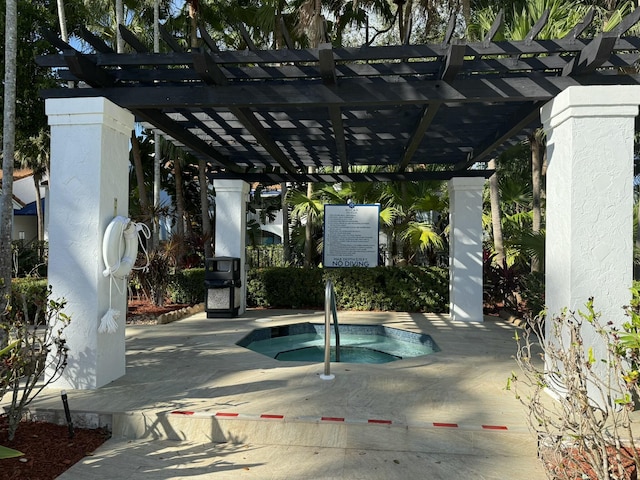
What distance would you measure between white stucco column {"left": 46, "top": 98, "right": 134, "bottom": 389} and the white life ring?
0.07m

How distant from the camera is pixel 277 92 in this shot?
15.1 feet

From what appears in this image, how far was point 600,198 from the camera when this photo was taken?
4.20m

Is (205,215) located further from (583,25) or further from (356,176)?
(583,25)

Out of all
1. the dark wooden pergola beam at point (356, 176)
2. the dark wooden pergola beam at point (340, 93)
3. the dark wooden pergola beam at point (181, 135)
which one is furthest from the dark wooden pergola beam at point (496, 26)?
the dark wooden pergola beam at point (356, 176)

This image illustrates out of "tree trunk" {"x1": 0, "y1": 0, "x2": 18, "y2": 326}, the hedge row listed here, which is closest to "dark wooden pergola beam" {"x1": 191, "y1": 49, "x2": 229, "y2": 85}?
"tree trunk" {"x1": 0, "y1": 0, "x2": 18, "y2": 326}

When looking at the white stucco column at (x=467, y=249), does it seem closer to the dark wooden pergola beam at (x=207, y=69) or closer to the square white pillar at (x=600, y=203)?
the square white pillar at (x=600, y=203)

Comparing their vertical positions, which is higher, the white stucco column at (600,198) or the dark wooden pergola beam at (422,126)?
the dark wooden pergola beam at (422,126)

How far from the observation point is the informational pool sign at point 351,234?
10.0 meters

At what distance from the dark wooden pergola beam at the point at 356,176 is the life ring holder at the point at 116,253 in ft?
14.9

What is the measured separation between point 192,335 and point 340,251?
3.85 meters

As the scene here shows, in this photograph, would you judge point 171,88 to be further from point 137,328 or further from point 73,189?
point 137,328

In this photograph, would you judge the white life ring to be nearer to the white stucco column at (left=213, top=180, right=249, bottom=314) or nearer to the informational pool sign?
the white stucco column at (left=213, top=180, right=249, bottom=314)

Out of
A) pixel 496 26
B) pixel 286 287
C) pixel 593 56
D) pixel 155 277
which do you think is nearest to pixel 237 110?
pixel 496 26

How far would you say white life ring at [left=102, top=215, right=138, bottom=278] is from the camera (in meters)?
4.56
